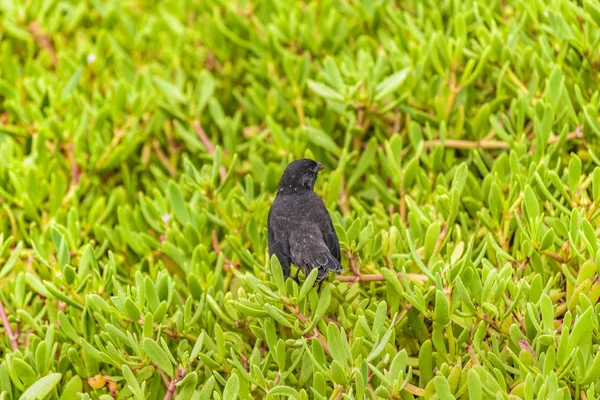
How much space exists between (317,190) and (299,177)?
45cm

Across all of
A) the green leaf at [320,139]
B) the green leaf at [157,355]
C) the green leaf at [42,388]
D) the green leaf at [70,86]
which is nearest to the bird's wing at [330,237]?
the green leaf at [157,355]

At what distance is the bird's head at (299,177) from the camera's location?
2.02m

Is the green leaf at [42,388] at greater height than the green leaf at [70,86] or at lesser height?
lesser

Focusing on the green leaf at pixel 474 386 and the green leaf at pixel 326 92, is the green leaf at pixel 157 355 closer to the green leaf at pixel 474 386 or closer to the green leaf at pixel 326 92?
the green leaf at pixel 474 386

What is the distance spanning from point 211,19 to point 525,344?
2113 mm

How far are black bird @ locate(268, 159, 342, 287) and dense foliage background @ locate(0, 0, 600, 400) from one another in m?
0.08

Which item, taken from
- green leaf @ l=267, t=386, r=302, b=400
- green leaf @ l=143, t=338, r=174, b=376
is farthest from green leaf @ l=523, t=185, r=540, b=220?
green leaf @ l=143, t=338, r=174, b=376

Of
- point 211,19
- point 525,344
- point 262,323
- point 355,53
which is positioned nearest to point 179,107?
point 211,19

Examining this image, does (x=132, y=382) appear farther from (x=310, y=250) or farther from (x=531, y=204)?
(x=531, y=204)

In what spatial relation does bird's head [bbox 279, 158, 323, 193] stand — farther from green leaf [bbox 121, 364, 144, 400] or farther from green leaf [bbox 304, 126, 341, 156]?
green leaf [bbox 121, 364, 144, 400]

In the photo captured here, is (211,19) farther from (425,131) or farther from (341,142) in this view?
(425,131)

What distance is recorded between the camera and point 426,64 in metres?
2.70

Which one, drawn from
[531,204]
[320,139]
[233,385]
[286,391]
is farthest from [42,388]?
[531,204]

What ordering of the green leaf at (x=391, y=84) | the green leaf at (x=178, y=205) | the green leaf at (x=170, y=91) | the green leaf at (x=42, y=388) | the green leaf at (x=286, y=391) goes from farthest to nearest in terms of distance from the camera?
the green leaf at (x=170, y=91) < the green leaf at (x=391, y=84) < the green leaf at (x=178, y=205) < the green leaf at (x=42, y=388) < the green leaf at (x=286, y=391)
